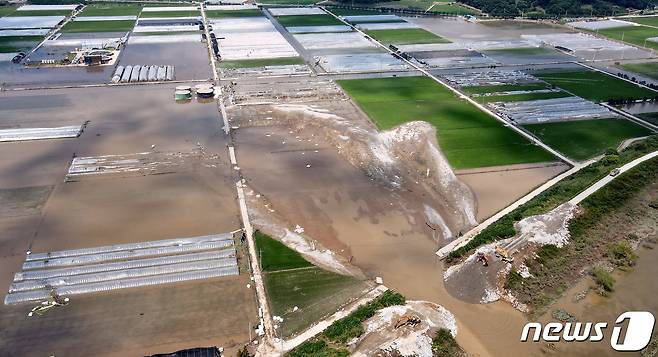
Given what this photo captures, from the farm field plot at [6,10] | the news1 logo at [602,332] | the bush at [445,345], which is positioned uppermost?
the farm field plot at [6,10]

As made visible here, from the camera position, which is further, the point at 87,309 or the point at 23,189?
the point at 23,189

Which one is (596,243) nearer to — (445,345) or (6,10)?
(445,345)

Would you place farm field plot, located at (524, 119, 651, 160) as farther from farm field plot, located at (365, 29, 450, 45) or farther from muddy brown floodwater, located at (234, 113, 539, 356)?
farm field plot, located at (365, 29, 450, 45)

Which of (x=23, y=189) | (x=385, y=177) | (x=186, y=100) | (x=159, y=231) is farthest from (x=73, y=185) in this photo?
(x=385, y=177)

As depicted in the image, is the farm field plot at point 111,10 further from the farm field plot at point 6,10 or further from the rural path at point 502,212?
the rural path at point 502,212

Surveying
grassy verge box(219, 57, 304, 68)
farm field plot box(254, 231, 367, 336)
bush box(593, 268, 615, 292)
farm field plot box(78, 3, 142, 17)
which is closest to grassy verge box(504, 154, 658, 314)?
bush box(593, 268, 615, 292)

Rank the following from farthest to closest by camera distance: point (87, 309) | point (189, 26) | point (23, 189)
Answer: point (189, 26) → point (23, 189) → point (87, 309)

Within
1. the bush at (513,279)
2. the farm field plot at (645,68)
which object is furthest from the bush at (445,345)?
the farm field plot at (645,68)

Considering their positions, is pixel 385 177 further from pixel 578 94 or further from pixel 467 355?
pixel 578 94
